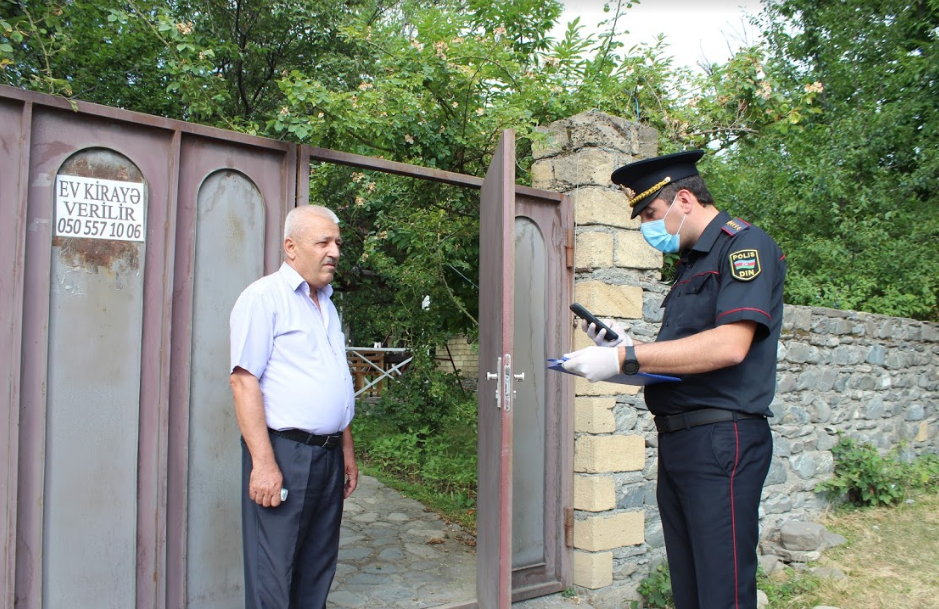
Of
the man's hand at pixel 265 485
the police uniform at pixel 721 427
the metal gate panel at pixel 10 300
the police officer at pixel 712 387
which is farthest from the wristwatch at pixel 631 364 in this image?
the metal gate panel at pixel 10 300

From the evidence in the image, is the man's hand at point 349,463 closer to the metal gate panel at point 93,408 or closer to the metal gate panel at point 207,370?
the metal gate panel at point 207,370

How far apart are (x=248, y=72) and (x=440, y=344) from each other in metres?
4.03

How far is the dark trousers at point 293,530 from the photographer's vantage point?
2.61 metres

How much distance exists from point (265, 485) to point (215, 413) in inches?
28.8

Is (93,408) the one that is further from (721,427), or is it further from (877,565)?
(877,565)

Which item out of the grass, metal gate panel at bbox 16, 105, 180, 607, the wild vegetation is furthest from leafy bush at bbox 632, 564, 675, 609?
metal gate panel at bbox 16, 105, 180, 607

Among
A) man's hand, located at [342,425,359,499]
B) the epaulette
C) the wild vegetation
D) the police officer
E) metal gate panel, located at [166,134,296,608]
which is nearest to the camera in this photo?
the police officer

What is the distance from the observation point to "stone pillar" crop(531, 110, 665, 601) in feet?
→ 13.6

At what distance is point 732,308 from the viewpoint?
2.21 metres

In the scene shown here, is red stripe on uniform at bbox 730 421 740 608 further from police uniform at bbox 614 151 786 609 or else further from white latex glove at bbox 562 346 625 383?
white latex glove at bbox 562 346 625 383

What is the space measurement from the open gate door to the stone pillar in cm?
72

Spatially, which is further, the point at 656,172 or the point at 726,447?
the point at 656,172

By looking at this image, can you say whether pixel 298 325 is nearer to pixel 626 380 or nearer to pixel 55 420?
pixel 55 420

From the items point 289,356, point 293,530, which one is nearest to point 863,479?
point 293,530
